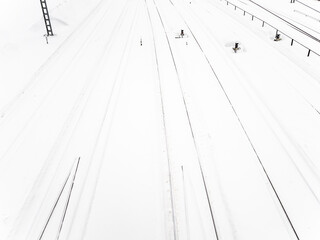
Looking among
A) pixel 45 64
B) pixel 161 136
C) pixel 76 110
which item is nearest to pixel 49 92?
pixel 76 110

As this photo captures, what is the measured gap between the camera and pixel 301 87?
12.2 metres

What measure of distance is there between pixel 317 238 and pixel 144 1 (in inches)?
1061

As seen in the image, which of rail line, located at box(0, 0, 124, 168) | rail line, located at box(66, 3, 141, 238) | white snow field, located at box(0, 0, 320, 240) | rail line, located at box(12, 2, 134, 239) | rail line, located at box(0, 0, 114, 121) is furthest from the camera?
rail line, located at box(0, 0, 114, 121)

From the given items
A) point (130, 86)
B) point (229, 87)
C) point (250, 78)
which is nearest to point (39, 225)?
point (130, 86)

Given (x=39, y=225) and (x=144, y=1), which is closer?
(x=39, y=225)

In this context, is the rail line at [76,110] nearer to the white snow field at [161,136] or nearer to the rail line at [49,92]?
the white snow field at [161,136]

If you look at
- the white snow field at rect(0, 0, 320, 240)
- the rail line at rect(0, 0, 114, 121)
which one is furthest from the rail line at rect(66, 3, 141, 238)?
the rail line at rect(0, 0, 114, 121)

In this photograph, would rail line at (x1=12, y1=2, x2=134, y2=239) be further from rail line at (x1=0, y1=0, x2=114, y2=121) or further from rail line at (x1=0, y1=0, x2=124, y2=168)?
rail line at (x1=0, y1=0, x2=114, y2=121)

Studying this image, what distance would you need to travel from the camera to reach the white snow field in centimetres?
689

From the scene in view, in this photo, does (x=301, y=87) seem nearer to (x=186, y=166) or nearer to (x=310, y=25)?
(x=186, y=166)

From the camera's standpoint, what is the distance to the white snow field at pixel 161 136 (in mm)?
6887

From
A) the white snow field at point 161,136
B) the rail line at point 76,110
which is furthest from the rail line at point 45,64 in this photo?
the rail line at point 76,110

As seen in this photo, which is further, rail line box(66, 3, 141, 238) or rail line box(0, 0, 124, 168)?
rail line box(0, 0, 124, 168)

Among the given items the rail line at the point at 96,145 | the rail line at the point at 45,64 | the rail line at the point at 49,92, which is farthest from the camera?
the rail line at the point at 45,64
